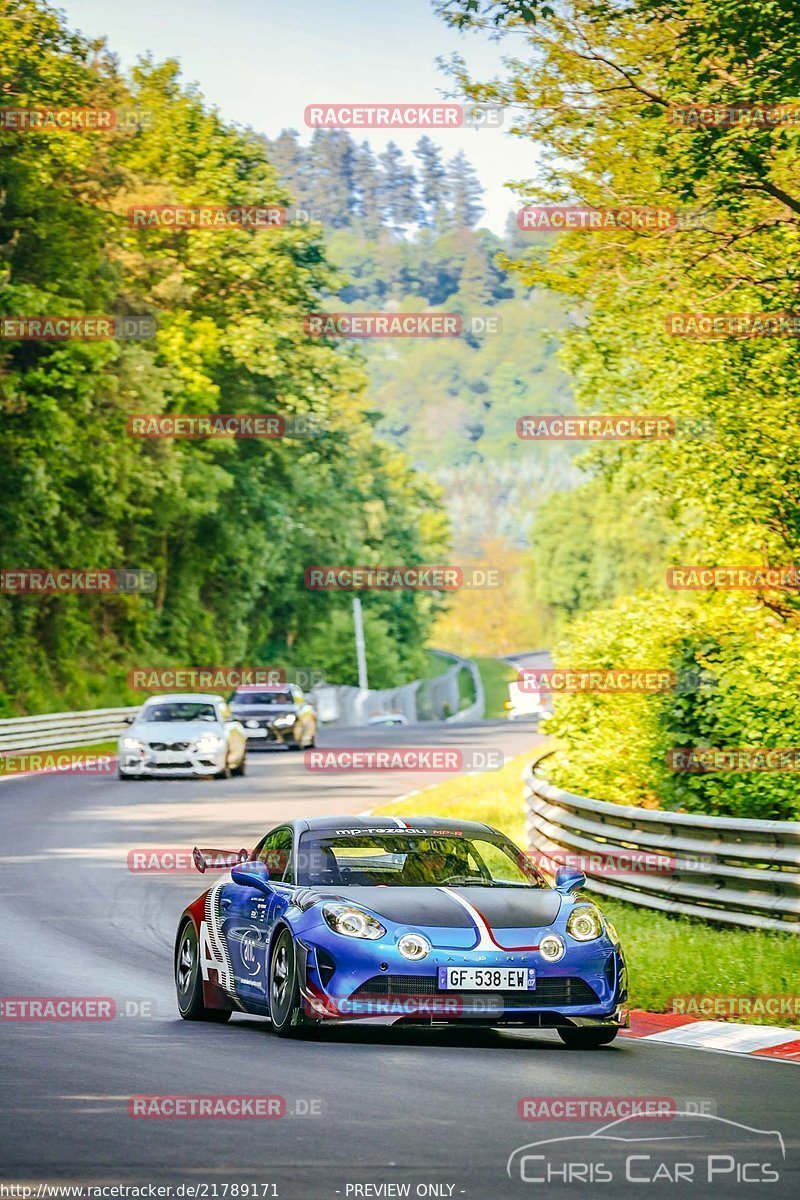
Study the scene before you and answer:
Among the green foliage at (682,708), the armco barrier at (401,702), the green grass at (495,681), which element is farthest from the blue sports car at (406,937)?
the green grass at (495,681)

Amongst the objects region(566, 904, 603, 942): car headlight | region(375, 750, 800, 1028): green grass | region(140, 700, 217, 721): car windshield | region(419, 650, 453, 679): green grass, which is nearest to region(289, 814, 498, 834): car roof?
region(566, 904, 603, 942): car headlight

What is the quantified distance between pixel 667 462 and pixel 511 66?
232 inches

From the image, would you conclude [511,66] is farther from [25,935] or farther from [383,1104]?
[383,1104]

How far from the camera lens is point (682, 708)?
18.6 metres

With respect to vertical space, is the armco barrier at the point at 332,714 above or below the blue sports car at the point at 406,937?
below

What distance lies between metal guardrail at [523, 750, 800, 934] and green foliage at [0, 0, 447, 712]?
95.1 feet

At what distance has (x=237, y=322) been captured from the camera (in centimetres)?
6656

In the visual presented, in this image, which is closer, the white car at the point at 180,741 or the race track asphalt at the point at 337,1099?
the race track asphalt at the point at 337,1099

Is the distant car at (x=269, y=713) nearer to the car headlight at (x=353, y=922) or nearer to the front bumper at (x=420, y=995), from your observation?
the car headlight at (x=353, y=922)

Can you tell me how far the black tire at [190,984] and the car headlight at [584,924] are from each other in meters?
2.45

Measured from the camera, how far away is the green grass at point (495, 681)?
158375mm

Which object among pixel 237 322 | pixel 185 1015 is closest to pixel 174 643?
pixel 237 322

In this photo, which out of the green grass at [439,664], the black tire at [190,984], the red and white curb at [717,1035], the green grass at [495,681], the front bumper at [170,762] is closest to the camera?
the red and white curb at [717,1035]

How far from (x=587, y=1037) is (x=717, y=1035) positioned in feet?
3.85
